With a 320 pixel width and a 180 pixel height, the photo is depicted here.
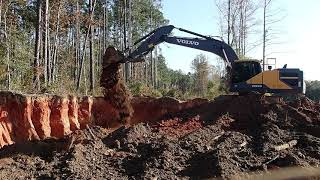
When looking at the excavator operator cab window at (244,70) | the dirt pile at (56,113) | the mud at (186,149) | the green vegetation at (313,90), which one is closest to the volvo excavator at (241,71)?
the excavator operator cab window at (244,70)

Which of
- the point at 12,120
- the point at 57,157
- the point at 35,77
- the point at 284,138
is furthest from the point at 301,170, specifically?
the point at 35,77

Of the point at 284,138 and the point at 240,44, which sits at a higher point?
the point at 240,44

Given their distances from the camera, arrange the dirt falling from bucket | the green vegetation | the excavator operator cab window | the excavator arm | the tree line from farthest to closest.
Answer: the green vegetation < the tree line < the excavator operator cab window < the excavator arm < the dirt falling from bucket

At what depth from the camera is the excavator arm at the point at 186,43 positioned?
17.6 meters

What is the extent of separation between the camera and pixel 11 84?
70.6 feet

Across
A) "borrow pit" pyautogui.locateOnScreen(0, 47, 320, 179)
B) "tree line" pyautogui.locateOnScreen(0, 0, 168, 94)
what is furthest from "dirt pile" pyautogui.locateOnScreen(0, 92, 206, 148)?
"tree line" pyautogui.locateOnScreen(0, 0, 168, 94)

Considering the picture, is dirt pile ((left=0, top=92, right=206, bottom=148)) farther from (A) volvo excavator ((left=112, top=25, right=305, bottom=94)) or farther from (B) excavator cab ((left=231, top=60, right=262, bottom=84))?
(B) excavator cab ((left=231, top=60, right=262, bottom=84))

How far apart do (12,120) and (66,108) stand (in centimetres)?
291

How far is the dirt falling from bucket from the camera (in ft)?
52.8

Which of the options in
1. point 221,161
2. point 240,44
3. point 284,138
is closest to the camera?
point 221,161

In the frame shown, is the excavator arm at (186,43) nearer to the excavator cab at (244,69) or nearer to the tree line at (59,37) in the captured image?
the excavator cab at (244,69)

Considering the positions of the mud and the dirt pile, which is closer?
the mud

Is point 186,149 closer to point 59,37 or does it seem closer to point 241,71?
point 241,71

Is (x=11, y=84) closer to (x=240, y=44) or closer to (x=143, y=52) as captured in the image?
(x=143, y=52)
